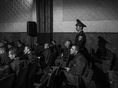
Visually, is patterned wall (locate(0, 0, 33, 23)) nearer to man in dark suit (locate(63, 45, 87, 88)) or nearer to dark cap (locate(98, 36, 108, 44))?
dark cap (locate(98, 36, 108, 44))

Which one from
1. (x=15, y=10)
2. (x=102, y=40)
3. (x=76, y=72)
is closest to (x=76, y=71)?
(x=76, y=72)

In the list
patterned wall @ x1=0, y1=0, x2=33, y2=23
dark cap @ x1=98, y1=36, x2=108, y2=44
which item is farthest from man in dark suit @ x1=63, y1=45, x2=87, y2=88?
patterned wall @ x1=0, y1=0, x2=33, y2=23

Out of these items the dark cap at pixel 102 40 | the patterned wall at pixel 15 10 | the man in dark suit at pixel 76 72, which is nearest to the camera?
the man in dark suit at pixel 76 72

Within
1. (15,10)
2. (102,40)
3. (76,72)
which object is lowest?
(76,72)

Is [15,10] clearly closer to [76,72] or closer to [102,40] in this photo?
[102,40]

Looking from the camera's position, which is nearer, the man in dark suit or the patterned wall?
the man in dark suit

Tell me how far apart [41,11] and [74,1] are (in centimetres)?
216

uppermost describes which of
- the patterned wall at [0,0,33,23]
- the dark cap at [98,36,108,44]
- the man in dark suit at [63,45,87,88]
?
the patterned wall at [0,0,33,23]

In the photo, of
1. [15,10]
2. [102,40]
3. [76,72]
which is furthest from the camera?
[15,10]

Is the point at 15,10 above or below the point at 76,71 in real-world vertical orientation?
above

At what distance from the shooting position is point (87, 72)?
13.3ft

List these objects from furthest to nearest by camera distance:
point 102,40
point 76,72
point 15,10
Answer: point 15,10 < point 102,40 < point 76,72

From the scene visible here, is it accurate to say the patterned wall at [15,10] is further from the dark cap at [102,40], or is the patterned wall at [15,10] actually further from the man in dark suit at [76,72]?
the man in dark suit at [76,72]

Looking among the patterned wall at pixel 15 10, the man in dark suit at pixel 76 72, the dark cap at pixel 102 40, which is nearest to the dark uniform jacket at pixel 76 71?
the man in dark suit at pixel 76 72
